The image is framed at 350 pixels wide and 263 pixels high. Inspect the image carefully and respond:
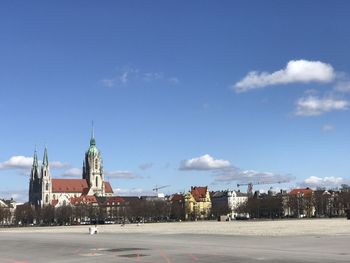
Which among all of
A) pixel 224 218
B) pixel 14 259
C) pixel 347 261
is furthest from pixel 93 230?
pixel 224 218

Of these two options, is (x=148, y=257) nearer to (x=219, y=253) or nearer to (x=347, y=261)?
(x=219, y=253)

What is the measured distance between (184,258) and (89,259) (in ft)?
17.4

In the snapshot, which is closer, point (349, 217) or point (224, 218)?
point (349, 217)

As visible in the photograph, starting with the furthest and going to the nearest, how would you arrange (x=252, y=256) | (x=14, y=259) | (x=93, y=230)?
(x=93, y=230) → (x=14, y=259) → (x=252, y=256)

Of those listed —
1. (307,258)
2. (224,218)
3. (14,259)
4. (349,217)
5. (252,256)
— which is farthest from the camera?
(224,218)

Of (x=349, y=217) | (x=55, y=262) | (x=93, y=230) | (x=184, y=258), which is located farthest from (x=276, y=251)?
(x=349, y=217)

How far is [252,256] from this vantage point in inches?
1126

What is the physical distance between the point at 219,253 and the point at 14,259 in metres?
11.7

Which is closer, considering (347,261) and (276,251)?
(347,261)

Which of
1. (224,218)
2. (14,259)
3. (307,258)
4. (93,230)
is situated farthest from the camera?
(224,218)

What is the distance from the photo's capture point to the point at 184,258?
28.9 m

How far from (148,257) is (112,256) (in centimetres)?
263

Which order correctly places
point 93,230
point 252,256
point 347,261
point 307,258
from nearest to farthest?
point 347,261 < point 307,258 < point 252,256 < point 93,230

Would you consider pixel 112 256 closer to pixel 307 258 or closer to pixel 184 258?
pixel 184 258
